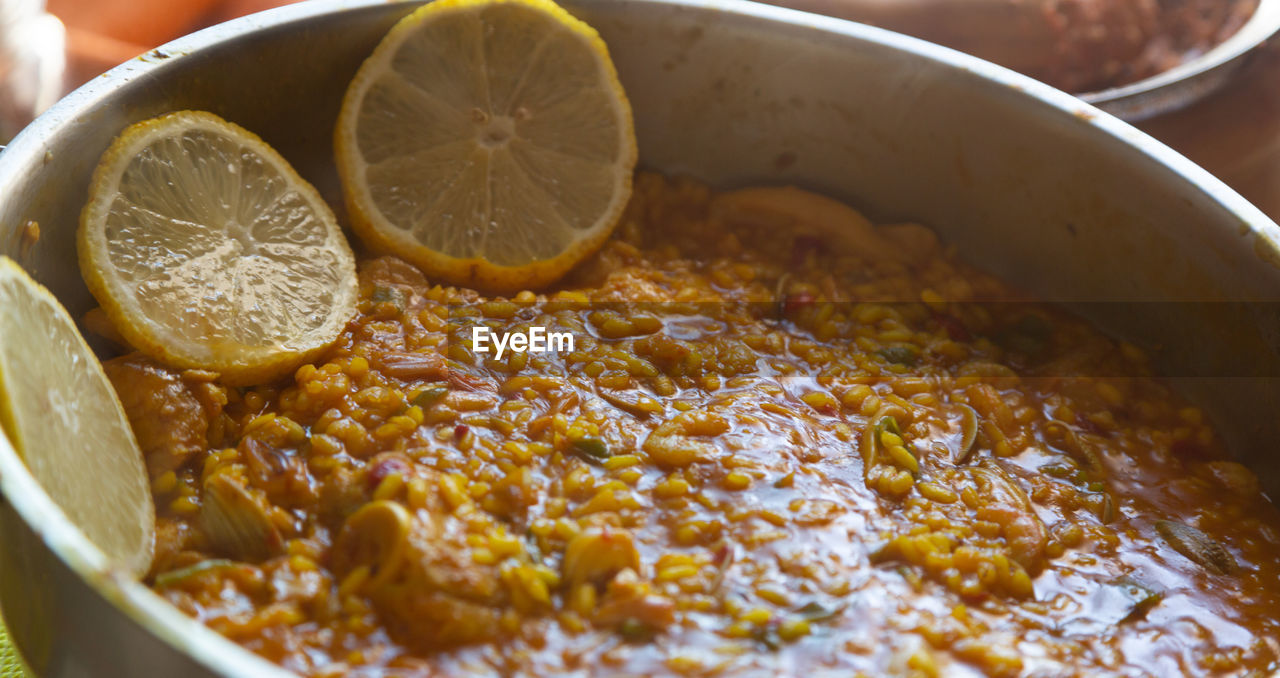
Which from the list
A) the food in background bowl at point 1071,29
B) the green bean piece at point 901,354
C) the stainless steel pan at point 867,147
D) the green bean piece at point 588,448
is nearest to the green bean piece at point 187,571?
the stainless steel pan at point 867,147

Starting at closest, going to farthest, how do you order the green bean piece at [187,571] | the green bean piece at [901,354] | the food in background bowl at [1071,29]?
the green bean piece at [187,571] < the green bean piece at [901,354] < the food in background bowl at [1071,29]

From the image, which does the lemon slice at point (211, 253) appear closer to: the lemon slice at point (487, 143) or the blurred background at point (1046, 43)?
the lemon slice at point (487, 143)

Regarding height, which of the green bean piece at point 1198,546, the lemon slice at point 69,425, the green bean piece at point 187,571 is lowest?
the green bean piece at point 187,571

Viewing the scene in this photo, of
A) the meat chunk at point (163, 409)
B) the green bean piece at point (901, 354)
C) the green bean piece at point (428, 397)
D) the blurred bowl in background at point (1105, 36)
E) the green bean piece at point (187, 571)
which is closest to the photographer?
the green bean piece at point (187, 571)

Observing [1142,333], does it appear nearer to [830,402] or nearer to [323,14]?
[830,402]

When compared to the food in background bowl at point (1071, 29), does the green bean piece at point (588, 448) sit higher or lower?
lower

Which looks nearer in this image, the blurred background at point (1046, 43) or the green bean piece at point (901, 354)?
the green bean piece at point (901, 354)
